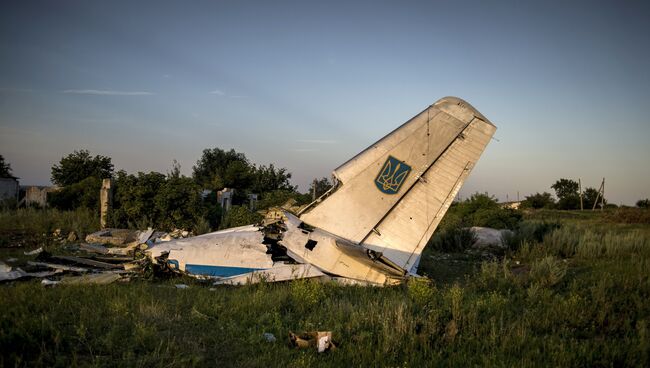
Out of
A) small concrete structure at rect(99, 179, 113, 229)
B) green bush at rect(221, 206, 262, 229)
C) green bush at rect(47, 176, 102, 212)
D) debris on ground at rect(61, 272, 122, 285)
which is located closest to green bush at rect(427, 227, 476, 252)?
green bush at rect(221, 206, 262, 229)

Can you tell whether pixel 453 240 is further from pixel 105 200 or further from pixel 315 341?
pixel 105 200

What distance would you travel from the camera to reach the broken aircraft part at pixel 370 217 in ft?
23.0

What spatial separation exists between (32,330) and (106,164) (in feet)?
119

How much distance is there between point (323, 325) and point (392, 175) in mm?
3400

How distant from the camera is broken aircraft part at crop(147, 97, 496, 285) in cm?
702

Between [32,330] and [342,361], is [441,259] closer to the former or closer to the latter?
[342,361]

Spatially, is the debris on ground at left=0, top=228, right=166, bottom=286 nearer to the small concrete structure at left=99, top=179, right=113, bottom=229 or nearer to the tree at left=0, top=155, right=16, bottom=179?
the small concrete structure at left=99, top=179, right=113, bottom=229

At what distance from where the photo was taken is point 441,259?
11969mm

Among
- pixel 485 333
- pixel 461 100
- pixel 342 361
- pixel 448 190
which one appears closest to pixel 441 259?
pixel 448 190

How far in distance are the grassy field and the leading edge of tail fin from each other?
3.21 feet

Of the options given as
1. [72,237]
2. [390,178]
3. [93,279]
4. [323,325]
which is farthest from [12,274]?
[72,237]

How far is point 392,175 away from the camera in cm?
738

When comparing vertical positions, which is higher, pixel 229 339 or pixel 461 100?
pixel 461 100

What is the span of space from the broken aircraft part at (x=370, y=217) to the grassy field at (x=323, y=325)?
16.0 inches
